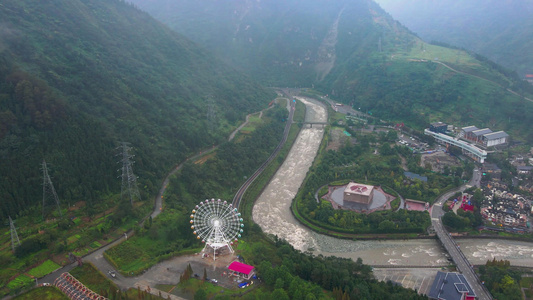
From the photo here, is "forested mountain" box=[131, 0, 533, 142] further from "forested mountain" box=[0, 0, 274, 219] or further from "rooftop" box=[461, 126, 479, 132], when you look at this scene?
"forested mountain" box=[0, 0, 274, 219]

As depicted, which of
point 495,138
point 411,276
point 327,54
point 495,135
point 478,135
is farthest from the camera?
point 327,54

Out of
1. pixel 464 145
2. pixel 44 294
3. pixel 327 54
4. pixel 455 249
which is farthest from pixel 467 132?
pixel 327 54

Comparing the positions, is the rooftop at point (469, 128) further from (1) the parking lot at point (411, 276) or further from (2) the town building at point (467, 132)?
(1) the parking lot at point (411, 276)

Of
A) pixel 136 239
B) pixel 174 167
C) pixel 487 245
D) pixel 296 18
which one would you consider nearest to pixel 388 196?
pixel 487 245

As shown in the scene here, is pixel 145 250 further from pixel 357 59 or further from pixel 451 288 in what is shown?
pixel 357 59

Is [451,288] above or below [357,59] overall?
below

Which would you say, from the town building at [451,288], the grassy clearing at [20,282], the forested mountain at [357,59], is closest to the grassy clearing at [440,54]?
the forested mountain at [357,59]

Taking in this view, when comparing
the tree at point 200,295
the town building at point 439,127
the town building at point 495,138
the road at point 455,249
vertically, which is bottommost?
the tree at point 200,295
